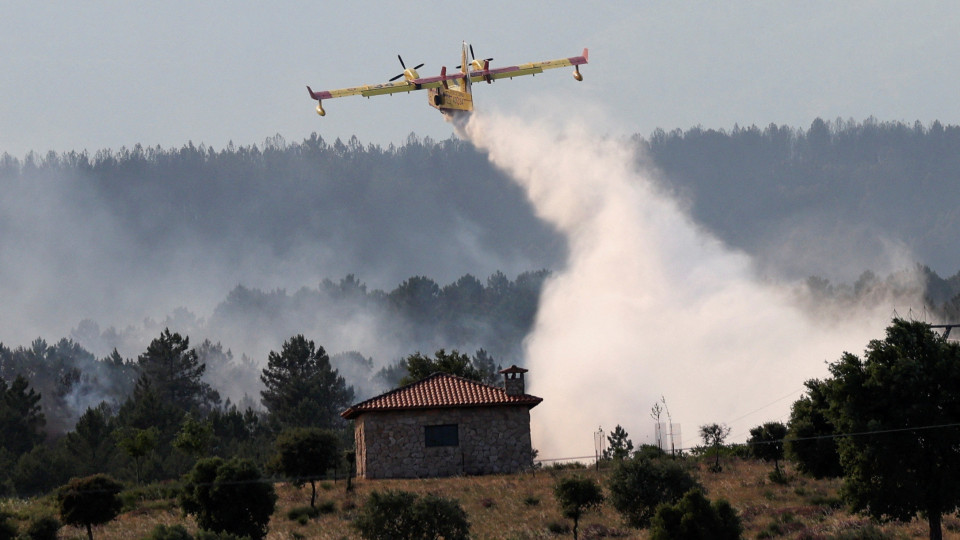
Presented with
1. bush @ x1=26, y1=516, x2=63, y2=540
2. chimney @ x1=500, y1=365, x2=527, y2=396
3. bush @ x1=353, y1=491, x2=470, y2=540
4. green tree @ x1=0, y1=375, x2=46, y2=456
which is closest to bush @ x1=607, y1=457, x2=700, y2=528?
bush @ x1=353, y1=491, x2=470, y2=540

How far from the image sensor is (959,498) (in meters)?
45.3

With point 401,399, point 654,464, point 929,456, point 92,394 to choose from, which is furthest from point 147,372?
point 929,456

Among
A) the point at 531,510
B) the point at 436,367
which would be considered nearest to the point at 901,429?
the point at 531,510

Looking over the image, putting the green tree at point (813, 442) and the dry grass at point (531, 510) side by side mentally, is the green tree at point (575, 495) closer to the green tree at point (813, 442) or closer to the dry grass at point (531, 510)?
the dry grass at point (531, 510)

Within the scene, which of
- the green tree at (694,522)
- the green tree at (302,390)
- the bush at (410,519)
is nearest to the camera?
the green tree at (694,522)

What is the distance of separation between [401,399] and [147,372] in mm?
86645

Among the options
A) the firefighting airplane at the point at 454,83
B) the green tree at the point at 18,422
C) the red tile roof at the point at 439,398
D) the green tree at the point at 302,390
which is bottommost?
the red tile roof at the point at 439,398

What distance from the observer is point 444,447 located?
70.2 metres

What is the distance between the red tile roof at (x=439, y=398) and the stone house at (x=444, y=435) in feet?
0.19

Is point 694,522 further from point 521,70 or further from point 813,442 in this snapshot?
point 521,70

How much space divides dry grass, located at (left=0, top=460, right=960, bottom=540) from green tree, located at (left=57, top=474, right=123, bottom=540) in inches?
→ 38.6

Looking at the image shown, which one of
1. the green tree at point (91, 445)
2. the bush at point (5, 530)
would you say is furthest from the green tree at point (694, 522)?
the green tree at point (91, 445)

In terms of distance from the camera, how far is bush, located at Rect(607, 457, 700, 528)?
169ft

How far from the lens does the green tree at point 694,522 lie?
4366 centimetres
